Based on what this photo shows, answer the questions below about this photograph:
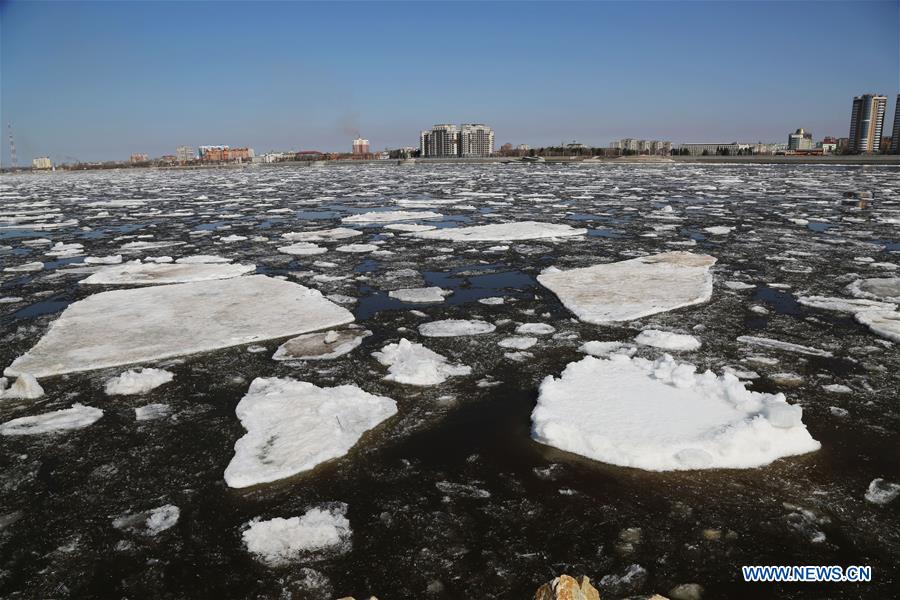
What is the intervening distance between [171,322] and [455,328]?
1.86 m

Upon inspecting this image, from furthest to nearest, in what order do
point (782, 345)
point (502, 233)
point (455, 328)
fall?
point (502, 233) < point (455, 328) < point (782, 345)

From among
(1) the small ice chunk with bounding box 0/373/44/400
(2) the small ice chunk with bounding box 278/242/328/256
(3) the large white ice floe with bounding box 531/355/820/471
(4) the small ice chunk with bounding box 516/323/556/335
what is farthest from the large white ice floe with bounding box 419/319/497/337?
(2) the small ice chunk with bounding box 278/242/328/256

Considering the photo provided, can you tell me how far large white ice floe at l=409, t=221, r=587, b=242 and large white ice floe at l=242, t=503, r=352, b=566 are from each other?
520 cm

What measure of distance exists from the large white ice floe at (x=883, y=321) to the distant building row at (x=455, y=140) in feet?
334

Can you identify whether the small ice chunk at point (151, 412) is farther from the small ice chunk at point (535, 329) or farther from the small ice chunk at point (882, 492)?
the small ice chunk at point (882, 492)

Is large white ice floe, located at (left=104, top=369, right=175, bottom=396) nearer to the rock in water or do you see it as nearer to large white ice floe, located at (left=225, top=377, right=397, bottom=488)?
large white ice floe, located at (left=225, top=377, right=397, bottom=488)

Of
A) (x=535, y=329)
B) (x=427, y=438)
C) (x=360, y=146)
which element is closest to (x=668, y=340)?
(x=535, y=329)

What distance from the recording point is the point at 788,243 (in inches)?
245

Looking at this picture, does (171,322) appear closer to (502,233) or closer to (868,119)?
(502,233)

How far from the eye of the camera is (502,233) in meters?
7.05

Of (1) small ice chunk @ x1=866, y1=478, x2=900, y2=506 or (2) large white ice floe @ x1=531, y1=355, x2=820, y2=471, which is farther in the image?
(2) large white ice floe @ x1=531, y1=355, x2=820, y2=471

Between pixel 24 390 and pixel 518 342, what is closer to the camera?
pixel 24 390

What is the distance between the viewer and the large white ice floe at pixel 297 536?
1.58 m

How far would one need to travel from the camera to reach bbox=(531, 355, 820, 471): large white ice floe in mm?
1992
